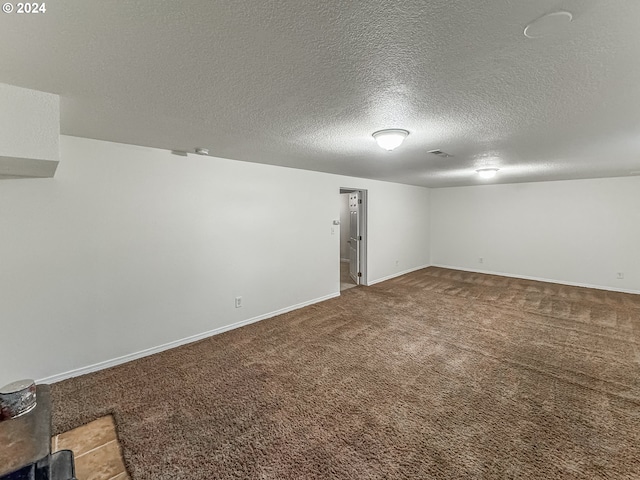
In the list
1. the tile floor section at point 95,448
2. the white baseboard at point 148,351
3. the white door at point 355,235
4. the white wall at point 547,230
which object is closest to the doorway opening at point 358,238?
the white door at point 355,235

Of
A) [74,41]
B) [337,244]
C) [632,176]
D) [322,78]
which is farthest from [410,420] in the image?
[632,176]

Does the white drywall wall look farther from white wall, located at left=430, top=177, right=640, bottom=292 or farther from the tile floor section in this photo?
white wall, located at left=430, top=177, right=640, bottom=292

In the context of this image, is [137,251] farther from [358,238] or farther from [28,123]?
[358,238]

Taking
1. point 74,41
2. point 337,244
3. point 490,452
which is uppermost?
point 74,41

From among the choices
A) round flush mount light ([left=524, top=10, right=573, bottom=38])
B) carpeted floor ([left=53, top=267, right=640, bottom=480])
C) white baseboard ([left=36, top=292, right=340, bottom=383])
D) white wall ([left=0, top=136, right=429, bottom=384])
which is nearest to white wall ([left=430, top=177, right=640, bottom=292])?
carpeted floor ([left=53, top=267, right=640, bottom=480])

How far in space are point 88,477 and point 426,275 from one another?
6.68 m

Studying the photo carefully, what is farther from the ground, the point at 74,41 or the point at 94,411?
the point at 74,41

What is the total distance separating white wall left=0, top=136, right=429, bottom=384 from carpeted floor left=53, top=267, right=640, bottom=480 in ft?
1.24

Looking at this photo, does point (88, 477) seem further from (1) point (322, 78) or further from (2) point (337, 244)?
(2) point (337, 244)

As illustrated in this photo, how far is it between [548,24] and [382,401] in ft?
8.30

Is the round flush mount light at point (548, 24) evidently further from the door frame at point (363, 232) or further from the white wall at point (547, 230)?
the white wall at point (547, 230)

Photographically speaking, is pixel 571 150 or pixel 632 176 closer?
pixel 571 150

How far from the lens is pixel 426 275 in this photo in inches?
274

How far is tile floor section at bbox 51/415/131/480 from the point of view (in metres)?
1.67
